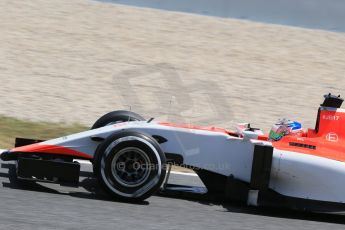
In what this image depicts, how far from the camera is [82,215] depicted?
5.62 meters

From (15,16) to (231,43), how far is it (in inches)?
199

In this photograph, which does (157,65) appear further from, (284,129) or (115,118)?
(284,129)

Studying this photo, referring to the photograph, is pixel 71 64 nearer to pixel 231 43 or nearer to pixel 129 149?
pixel 231 43

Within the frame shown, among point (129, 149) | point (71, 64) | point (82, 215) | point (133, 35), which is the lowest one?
point (82, 215)

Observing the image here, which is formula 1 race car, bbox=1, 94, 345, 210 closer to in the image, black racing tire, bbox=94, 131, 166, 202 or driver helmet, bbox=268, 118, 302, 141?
black racing tire, bbox=94, 131, 166, 202

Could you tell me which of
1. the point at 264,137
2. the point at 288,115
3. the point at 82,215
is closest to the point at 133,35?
the point at 288,115

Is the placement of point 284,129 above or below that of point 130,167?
above

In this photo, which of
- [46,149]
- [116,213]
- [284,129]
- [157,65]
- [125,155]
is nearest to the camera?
[116,213]

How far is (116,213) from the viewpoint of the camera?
19.0ft

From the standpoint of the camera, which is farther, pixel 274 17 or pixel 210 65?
pixel 274 17

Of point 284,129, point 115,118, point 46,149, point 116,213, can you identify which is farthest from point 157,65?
point 116,213

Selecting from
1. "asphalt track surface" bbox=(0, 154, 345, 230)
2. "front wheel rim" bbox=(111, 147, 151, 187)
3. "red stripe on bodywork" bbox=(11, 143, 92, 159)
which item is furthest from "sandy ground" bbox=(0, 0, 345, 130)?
"front wheel rim" bbox=(111, 147, 151, 187)

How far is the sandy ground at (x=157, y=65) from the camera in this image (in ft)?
39.6

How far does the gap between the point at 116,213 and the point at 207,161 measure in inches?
44.7
